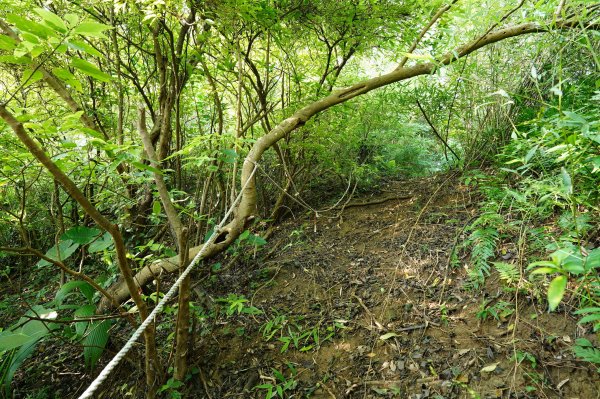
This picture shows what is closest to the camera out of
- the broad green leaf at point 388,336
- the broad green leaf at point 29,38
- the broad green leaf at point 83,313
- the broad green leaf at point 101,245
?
the broad green leaf at point 29,38

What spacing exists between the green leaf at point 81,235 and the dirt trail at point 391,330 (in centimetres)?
115

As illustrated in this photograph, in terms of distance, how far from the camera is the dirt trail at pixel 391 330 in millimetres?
1837

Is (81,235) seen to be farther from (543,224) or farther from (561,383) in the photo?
(543,224)

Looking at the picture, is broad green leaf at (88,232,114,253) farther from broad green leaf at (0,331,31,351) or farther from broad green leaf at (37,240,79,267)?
broad green leaf at (0,331,31,351)

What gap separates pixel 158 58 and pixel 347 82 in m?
2.46

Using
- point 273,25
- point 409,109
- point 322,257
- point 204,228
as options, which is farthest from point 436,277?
point 273,25

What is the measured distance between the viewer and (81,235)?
218 cm

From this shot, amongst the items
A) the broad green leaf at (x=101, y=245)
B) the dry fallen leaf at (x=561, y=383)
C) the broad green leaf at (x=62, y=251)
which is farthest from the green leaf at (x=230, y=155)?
the dry fallen leaf at (x=561, y=383)

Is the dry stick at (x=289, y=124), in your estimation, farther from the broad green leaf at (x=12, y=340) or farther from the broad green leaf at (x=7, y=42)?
the broad green leaf at (x=7, y=42)

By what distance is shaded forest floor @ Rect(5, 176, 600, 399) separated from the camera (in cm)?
185

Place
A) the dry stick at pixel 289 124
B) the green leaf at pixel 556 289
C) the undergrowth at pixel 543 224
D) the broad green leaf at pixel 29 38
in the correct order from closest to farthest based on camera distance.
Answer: the green leaf at pixel 556 289 → the broad green leaf at pixel 29 38 → the undergrowth at pixel 543 224 → the dry stick at pixel 289 124

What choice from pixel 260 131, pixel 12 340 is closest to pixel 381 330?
pixel 12 340

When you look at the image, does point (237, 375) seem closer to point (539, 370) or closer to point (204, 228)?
point (204, 228)

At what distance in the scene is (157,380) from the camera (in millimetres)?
2094
